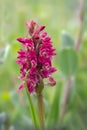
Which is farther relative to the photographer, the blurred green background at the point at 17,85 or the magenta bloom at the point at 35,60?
the blurred green background at the point at 17,85

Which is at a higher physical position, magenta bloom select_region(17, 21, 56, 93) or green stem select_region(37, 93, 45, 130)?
magenta bloom select_region(17, 21, 56, 93)

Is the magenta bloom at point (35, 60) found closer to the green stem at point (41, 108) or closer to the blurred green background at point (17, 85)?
the green stem at point (41, 108)

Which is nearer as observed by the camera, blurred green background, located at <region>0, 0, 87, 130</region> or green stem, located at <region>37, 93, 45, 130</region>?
green stem, located at <region>37, 93, 45, 130</region>

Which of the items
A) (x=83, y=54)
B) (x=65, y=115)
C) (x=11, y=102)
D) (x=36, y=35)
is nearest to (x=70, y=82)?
(x=65, y=115)

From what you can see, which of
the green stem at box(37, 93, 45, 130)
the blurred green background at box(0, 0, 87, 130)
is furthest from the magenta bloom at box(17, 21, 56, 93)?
the blurred green background at box(0, 0, 87, 130)

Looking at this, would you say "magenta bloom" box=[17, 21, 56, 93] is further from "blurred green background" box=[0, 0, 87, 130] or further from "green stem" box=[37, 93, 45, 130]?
"blurred green background" box=[0, 0, 87, 130]

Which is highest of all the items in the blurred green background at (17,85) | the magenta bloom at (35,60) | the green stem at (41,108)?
the blurred green background at (17,85)

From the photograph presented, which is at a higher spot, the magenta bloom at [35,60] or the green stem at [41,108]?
the magenta bloom at [35,60]

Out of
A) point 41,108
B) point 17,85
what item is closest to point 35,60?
point 41,108

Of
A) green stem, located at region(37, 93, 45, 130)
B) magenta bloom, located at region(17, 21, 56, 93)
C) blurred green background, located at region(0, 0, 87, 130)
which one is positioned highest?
blurred green background, located at region(0, 0, 87, 130)

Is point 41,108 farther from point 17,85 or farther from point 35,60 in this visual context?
point 17,85

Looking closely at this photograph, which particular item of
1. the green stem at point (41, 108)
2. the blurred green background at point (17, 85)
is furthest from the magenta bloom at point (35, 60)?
the blurred green background at point (17, 85)
